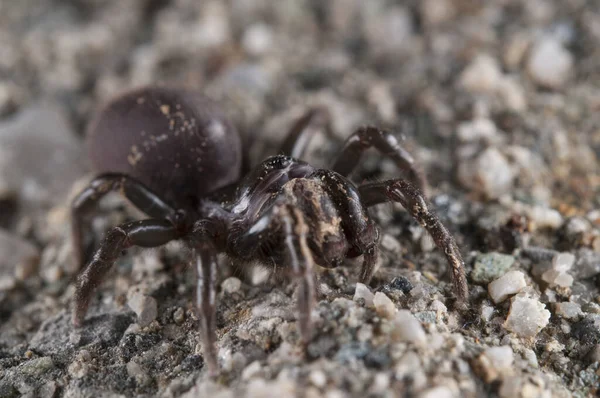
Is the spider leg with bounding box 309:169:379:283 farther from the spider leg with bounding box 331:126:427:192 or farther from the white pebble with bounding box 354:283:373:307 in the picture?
the spider leg with bounding box 331:126:427:192

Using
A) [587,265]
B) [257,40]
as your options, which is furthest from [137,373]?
[257,40]

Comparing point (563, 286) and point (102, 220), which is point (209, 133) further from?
point (563, 286)

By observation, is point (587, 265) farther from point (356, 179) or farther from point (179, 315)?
point (179, 315)

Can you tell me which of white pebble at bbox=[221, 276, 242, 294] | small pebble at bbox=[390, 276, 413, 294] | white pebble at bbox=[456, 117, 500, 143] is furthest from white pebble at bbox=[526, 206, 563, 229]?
white pebble at bbox=[221, 276, 242, 294]

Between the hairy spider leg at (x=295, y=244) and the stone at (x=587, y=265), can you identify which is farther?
the stone at (x=587, y=265)

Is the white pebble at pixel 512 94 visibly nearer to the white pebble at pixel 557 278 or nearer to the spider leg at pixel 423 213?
the white pebble at pixel 557 278

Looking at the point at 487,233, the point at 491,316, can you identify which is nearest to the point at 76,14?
the point at 487,233

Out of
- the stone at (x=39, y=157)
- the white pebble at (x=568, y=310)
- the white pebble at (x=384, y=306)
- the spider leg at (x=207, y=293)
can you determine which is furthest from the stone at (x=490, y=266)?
the stone at (x=39, y=157)
